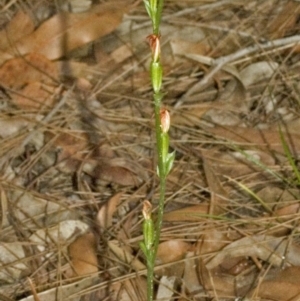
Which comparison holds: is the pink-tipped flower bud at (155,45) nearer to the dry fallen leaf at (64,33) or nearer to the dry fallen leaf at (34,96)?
the dry fallen leaf at (34,96)

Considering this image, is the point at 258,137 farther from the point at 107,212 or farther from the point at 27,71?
the point at 27,71

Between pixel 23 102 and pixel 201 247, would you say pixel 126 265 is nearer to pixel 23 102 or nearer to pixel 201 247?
pixel 201 247

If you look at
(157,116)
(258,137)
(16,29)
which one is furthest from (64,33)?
(157,116)

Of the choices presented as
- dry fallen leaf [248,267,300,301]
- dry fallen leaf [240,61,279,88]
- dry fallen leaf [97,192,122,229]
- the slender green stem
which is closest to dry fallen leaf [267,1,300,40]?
dry fallen leaf [240,61,279,88]

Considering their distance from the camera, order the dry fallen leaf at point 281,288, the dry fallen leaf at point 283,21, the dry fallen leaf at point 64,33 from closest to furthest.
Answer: the dry fallen leaf at point 281,288 < the dry fallen leaf at point 64,33 < the dry fallen leaf at point 283,21

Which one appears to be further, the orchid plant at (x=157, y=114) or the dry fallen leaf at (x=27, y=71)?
the dry fallen leaf at (x=27, y=71)

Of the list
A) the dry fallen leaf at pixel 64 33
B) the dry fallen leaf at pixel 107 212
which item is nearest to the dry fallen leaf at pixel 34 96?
the dry fallen leaf at pixel 64 33

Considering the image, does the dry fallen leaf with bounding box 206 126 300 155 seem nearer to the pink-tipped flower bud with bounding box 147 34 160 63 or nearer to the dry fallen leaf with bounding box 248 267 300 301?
the dry fallen leaf with bounding box 248 267 300 301
